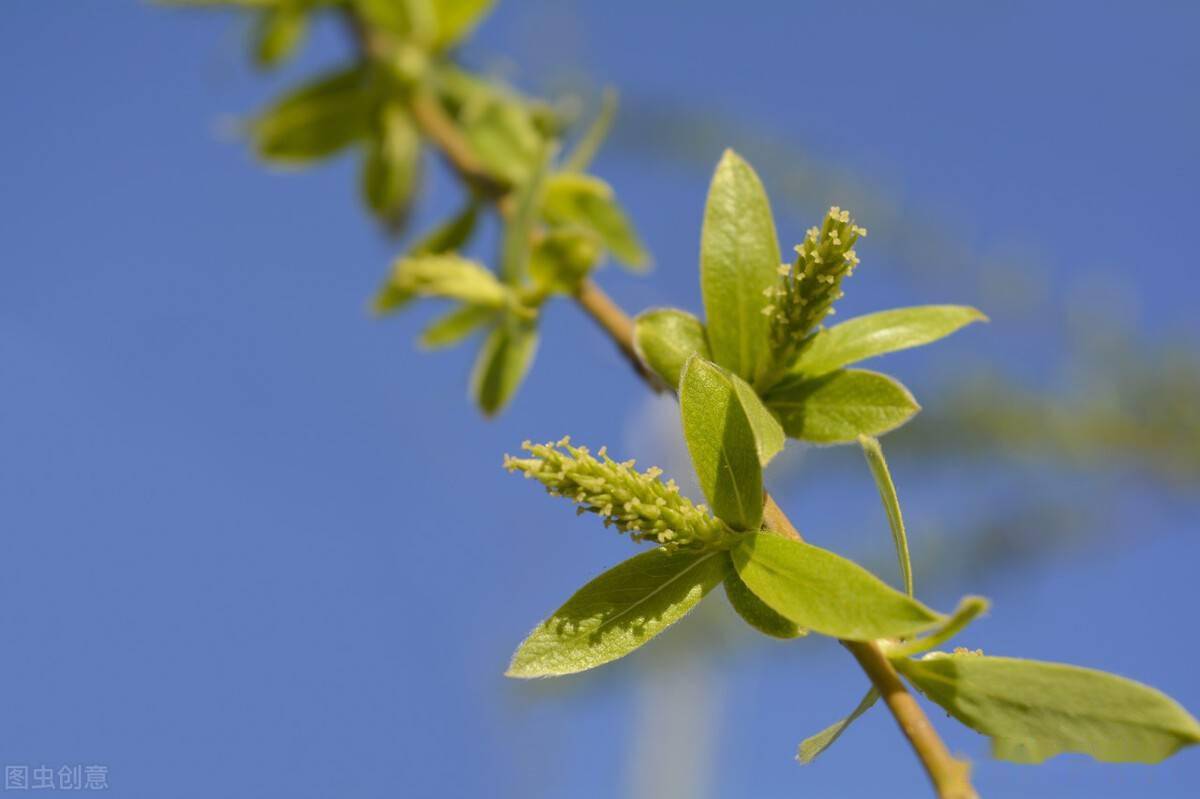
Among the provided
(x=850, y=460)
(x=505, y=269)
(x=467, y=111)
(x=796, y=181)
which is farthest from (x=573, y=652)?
(x=850, y=460)

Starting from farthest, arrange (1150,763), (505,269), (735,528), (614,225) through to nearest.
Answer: (614,225) → (505,269) → (735,528) → (1150,763)

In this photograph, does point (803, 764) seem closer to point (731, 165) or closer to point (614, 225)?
point (731, 165)

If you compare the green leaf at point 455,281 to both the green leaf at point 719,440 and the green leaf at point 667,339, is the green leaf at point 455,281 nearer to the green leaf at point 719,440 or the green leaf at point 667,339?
the green leaf at point 667,339

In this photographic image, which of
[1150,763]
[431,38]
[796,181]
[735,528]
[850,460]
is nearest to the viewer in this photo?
[1150,763]

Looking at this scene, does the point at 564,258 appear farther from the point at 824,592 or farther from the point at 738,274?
the point at 824,592

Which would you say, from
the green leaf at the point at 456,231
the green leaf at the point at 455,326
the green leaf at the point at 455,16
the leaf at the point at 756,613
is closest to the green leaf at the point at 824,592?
the leaf at the point at 756,613

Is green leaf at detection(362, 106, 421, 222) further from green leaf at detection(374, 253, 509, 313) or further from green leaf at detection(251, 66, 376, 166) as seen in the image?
green leaf at detection(374, 253, 509, 313)

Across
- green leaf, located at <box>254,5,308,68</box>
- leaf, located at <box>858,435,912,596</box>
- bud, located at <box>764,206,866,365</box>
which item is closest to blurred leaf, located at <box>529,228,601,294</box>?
bud, located at <box>764,206,866,365</box>
